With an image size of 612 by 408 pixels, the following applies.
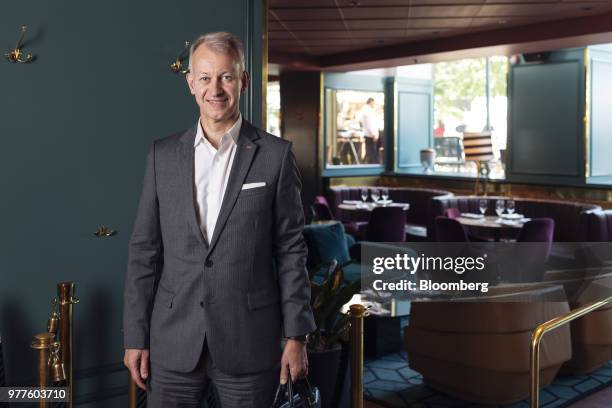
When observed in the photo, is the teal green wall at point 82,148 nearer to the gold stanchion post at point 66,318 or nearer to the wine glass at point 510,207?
the gold stanchion post at point 66,318

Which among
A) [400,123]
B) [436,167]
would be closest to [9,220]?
[400,123]

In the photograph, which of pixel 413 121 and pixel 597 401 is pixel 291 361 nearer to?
pixel 597 401

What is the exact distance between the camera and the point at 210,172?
182 cm

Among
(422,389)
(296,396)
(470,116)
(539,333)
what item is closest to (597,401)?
(422,389)

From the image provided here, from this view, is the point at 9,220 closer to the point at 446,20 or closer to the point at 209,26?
the point at 209,26

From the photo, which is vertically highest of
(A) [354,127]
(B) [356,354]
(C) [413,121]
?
(C) [413,121]

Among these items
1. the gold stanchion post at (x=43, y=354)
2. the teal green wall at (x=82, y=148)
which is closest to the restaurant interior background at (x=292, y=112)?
the teal green wall at (x=82, y=148)

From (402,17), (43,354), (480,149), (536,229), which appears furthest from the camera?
(480,149)

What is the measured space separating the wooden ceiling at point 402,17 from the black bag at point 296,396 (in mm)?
5335

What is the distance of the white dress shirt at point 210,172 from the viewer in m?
1.79

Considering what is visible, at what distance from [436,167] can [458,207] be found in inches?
177

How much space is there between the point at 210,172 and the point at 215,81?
257mm

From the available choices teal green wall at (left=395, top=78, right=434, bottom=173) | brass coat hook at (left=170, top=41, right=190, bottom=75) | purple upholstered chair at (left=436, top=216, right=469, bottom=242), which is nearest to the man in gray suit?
brass coat hook at (left=170, top=41, right=190, bottom=75)

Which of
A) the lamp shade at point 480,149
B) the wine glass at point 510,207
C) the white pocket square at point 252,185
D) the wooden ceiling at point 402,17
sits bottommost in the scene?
the wine glass at point 510,207
